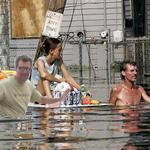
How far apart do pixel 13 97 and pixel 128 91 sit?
3.20 meters

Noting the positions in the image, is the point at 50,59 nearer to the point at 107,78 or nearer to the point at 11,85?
A: the point at 11,85

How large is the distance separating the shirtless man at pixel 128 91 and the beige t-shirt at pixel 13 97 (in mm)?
2800

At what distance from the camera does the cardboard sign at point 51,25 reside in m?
15.6

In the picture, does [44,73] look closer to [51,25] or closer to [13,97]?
[51,25]

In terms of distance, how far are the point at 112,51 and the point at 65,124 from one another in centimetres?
1392

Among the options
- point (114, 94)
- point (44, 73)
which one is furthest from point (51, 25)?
point (114, 94)

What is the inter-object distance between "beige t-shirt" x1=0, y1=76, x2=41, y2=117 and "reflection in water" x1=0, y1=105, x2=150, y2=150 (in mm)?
279

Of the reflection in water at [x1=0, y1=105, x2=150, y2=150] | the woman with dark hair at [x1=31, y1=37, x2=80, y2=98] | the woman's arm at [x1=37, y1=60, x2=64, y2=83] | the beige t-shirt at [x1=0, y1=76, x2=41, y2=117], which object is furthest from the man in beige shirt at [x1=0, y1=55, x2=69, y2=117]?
the woman's arm at [x1=37, y1=60, x2=64, y2=83]

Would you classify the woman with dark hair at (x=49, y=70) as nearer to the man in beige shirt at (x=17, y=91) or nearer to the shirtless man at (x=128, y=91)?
the shirtless man at (x=128, y=91)

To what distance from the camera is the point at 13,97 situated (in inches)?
320

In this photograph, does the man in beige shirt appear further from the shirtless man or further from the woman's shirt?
the woman's shirt

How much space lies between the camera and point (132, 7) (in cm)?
2747

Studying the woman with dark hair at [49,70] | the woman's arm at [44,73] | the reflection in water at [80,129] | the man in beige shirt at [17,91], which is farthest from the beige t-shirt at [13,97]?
the woman's arm at [44,73]

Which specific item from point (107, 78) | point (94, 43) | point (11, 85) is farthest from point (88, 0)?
point (11, 85)
